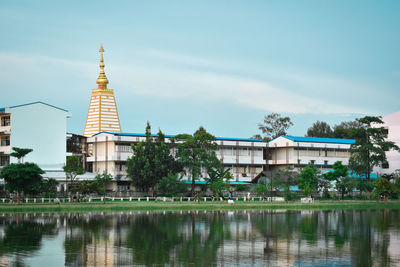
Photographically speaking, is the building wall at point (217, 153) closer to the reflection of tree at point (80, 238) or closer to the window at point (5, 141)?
the window at point (5, 141)

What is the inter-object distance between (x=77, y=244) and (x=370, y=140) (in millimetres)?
55465

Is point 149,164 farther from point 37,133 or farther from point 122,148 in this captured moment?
point 37,133

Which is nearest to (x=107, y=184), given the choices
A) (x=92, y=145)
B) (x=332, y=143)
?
(x=92, y=145)

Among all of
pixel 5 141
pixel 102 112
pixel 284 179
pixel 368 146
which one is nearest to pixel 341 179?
pixel 368 146

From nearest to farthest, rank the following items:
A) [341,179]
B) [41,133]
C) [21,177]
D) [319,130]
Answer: [21,177], [341,179], [41,133], [319,130]

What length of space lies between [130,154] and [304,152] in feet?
83.0

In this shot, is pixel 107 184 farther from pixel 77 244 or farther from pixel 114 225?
pixel 77 244

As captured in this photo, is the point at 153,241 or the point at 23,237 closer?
the point at 153,241

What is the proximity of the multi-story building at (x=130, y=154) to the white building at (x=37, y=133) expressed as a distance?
18.5 ft

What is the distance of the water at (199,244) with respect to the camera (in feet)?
59.4

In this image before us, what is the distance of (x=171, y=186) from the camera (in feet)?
214

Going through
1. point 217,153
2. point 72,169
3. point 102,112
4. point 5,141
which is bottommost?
point 72,169

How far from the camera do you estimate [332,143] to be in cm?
8544

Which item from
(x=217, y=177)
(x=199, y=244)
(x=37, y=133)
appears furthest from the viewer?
(x=37, y=133)
